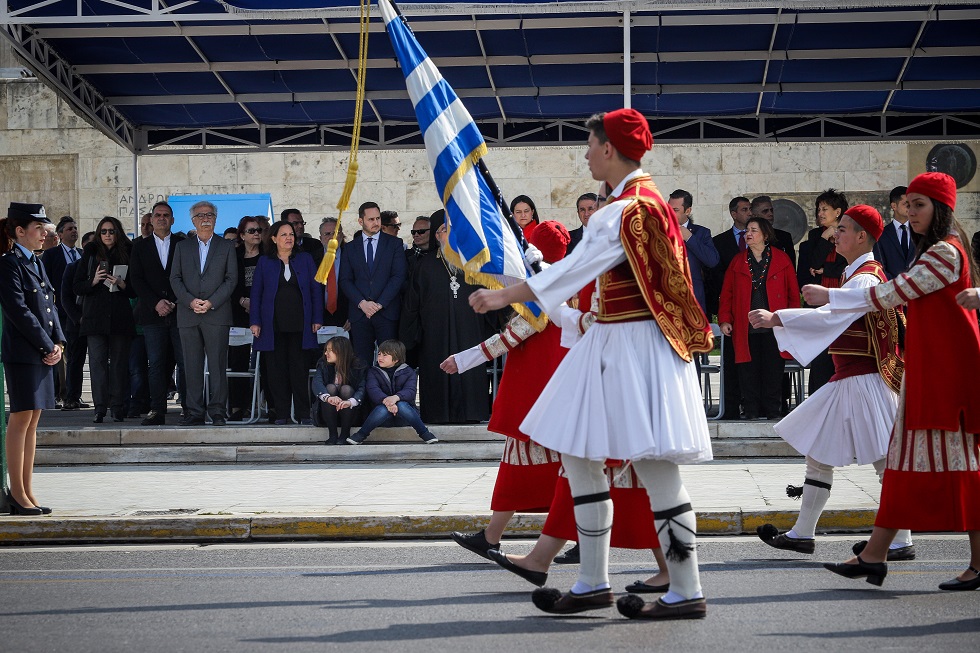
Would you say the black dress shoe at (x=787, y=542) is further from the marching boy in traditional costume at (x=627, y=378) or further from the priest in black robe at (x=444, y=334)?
the priest in black robe at (x=444, y=334)

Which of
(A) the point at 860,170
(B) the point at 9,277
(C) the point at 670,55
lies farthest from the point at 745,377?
(A) the point at 860,170

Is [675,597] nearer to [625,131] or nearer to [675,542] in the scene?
[675,542]

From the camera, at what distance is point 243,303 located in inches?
544

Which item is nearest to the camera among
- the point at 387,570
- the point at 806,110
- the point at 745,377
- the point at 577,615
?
the point at 577,615

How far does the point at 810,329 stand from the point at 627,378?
167 centimetres

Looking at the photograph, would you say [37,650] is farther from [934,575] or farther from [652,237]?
[934,575]

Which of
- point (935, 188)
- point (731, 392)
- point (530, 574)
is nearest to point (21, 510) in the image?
point (530, 574)

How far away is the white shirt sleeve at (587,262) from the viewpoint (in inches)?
213

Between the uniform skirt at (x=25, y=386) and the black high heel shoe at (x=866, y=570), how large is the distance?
5.43 meters

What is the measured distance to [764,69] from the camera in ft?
53.8

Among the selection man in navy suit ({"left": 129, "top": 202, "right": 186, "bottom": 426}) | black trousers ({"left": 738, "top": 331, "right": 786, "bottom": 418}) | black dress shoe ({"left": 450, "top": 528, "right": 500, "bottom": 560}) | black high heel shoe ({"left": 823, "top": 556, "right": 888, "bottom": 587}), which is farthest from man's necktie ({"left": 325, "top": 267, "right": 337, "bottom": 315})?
black high heel shoe ({"left": 823, "top": 556, "right": 888, "bottom": 587})

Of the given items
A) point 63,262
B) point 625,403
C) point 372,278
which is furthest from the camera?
point 63,262

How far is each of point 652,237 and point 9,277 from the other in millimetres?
5265

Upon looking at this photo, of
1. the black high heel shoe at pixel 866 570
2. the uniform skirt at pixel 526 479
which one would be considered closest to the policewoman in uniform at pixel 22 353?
the uniform skirt at pixel 526 479
